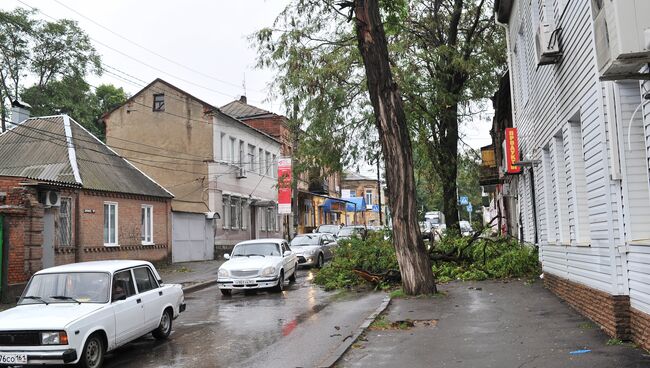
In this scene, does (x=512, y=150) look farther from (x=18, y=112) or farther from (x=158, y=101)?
(x=158, y=101)

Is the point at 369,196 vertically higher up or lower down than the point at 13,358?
higher up

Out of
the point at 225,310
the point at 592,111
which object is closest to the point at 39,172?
the point at 225,310

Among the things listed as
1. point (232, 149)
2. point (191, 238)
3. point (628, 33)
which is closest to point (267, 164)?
point (232, 149)

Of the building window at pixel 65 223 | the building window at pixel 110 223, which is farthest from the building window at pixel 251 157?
the building window at pixel 65 223

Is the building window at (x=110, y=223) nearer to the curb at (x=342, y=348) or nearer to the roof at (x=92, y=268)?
the roof at (x=92, y=268)

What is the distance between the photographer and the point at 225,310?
1365 cm

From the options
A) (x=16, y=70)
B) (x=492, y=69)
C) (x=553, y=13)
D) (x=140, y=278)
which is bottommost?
(x=140, y=278)

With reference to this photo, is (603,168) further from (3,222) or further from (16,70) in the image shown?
(16,70)

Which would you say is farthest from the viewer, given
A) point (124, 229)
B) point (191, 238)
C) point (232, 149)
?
point (232, 149)

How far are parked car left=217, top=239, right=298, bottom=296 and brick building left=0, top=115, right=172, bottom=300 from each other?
16.6ft

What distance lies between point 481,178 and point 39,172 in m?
17.0

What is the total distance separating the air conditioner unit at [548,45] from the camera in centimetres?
959

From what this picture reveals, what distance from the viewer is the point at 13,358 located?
24.1ft

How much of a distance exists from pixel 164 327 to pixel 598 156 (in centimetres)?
744
